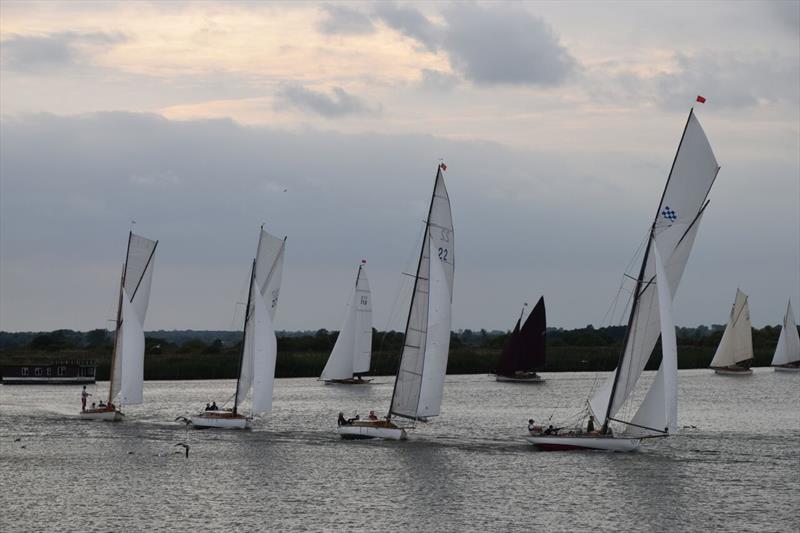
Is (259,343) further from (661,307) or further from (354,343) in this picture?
(354,343)

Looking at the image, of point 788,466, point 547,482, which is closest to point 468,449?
point 547,482

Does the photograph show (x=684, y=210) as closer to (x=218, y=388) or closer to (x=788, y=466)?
(x=788, y=466)

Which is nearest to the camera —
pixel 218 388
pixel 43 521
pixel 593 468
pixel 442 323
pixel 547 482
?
pixel 43 521

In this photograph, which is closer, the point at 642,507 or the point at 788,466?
the point at 642,507

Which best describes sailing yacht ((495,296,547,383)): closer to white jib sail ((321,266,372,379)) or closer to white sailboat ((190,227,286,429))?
white jib sail ((321,266,372,379))

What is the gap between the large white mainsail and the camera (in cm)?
5653

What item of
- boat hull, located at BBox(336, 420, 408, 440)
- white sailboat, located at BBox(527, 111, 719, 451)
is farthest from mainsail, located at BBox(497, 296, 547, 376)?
white sailboat, located at BBox(527, 111, 719, 451)

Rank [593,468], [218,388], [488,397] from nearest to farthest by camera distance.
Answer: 1. [593,468]
2. [488,397]
3. [218,388]

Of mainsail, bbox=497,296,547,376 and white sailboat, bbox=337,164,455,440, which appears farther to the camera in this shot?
mainsail, bbox=497,296,547,376

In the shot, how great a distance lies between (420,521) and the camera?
4403 centimetres

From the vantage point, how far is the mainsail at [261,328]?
70.6 metres

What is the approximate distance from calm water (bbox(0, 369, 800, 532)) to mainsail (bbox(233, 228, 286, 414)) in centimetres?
275

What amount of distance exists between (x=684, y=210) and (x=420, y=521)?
22.2 meters

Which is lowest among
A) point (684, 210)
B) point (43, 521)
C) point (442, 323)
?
point (43, 521)
